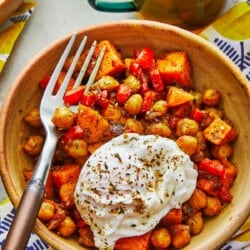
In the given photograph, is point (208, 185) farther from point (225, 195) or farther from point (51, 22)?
point (51, 22)

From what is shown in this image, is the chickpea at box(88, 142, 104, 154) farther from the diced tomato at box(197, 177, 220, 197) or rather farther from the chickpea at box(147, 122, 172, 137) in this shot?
the diced tomato at box(197, 177, 220, 197)

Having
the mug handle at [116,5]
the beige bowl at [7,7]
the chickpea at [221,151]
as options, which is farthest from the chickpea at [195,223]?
the beige bowl at [7,7]

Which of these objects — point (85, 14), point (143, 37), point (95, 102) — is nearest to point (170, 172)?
point (95, 102)

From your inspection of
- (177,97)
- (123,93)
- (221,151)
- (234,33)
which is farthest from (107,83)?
(234,33)

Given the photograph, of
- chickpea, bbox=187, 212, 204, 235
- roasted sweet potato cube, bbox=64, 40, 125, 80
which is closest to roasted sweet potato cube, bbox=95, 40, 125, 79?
roasted sweet potato cube, bbox=64, 40, 125, 80

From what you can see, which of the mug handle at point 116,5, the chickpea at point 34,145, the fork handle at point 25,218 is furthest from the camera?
the mug handle at point 116,5

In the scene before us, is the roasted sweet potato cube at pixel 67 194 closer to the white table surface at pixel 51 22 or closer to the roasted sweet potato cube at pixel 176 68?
the roasted sweet potato cube at pixel 176 68
